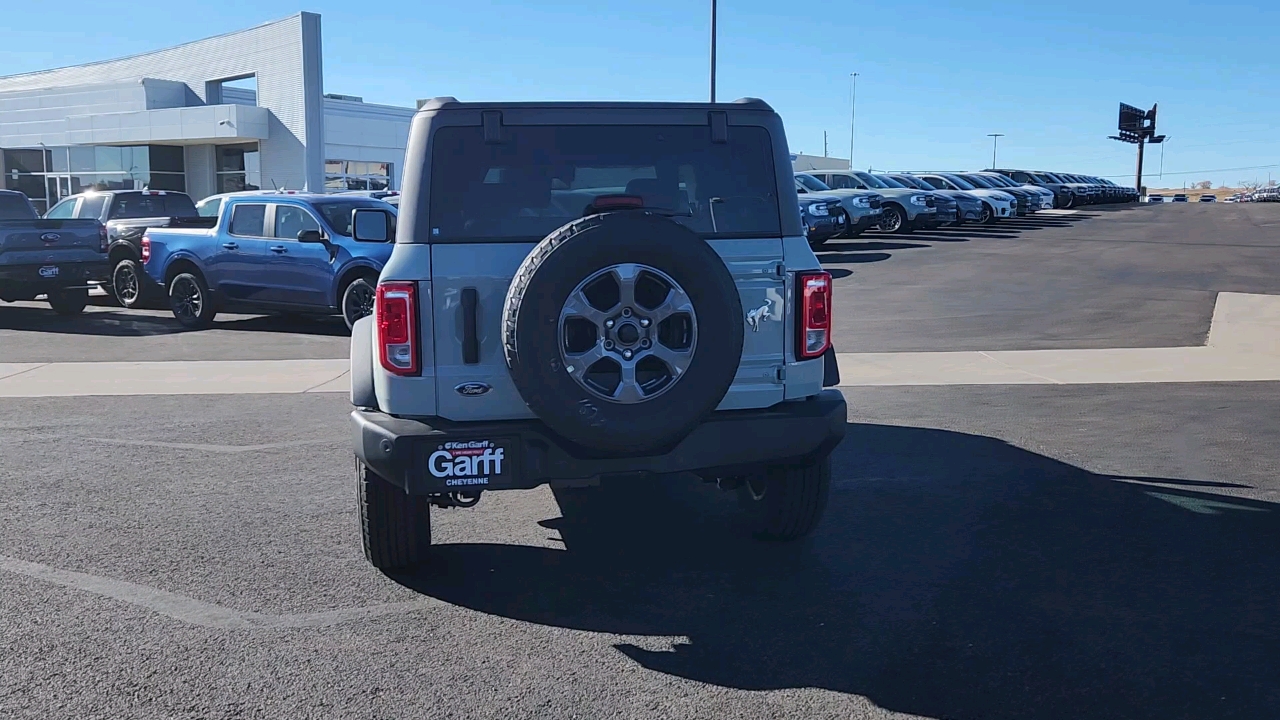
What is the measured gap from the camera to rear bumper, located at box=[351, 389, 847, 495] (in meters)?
4.57

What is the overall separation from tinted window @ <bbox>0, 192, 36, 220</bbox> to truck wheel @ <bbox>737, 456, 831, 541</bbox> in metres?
14.5

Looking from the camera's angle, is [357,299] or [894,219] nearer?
[357,299]

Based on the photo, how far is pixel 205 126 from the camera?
41.8 meters

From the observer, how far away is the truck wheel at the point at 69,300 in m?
16.9

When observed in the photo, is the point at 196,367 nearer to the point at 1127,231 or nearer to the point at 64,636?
the point at 64,636

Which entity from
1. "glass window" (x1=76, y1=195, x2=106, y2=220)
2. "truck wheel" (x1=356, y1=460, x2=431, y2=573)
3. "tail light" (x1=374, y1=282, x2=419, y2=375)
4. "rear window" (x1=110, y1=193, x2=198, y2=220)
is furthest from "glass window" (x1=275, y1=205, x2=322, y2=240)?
"tail light" (x1=374, y1=282, x2=419, y2=375)

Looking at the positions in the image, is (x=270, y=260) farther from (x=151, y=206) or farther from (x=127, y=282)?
(x=151, y=206)

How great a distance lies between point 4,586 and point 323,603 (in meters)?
1.48

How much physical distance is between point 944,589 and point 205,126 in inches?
1630

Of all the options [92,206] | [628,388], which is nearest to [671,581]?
[628,388]

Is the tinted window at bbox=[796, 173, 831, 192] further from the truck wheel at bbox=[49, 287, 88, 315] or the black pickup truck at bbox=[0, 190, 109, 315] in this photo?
the truck wheel at bbox=[49, 287, 88, 315]

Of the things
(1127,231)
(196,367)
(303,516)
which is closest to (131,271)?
(196,367)

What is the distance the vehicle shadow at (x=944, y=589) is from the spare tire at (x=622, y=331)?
0.88 m

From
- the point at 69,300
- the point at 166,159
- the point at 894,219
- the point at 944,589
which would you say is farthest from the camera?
the point at 166,159
